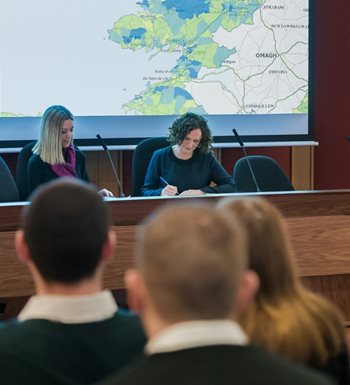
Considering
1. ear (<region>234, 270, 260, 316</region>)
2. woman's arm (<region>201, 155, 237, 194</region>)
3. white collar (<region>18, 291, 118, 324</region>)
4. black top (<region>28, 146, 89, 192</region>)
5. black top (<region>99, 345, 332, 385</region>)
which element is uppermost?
ear (<region>234, 270, 260, 316</region>)

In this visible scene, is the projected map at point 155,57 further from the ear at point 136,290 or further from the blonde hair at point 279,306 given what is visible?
the ear at point 136,290

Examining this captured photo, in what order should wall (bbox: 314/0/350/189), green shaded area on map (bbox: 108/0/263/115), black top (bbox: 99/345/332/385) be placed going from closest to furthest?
1. black top (bbox: 99/345/332/385)
2. green shaded area on map (bbox: 108/0/263/115)
3. wall (bbox: 314/0/350/189)

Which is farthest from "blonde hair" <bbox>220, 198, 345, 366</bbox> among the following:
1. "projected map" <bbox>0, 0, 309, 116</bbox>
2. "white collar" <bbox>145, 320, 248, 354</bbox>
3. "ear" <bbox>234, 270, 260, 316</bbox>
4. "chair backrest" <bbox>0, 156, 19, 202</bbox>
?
"projected map" <bbox>0, 0, 309, 116</bbox>

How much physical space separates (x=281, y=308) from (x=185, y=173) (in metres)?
3.06

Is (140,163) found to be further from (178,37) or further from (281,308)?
(281,308)

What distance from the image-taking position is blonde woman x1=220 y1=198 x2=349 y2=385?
1260 mm

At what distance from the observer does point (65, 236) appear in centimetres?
113

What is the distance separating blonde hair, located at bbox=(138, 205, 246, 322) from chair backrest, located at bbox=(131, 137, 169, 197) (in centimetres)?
345

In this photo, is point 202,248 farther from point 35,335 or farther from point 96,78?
point 96,78

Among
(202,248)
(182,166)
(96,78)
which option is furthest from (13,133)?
(202,248)

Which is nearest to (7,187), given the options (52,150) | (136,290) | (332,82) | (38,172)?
(38,172)

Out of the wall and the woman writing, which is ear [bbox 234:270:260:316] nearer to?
the woman writing

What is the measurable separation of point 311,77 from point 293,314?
4129 mm

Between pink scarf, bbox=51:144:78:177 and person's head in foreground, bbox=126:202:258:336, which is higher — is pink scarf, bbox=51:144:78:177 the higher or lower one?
the lower one
